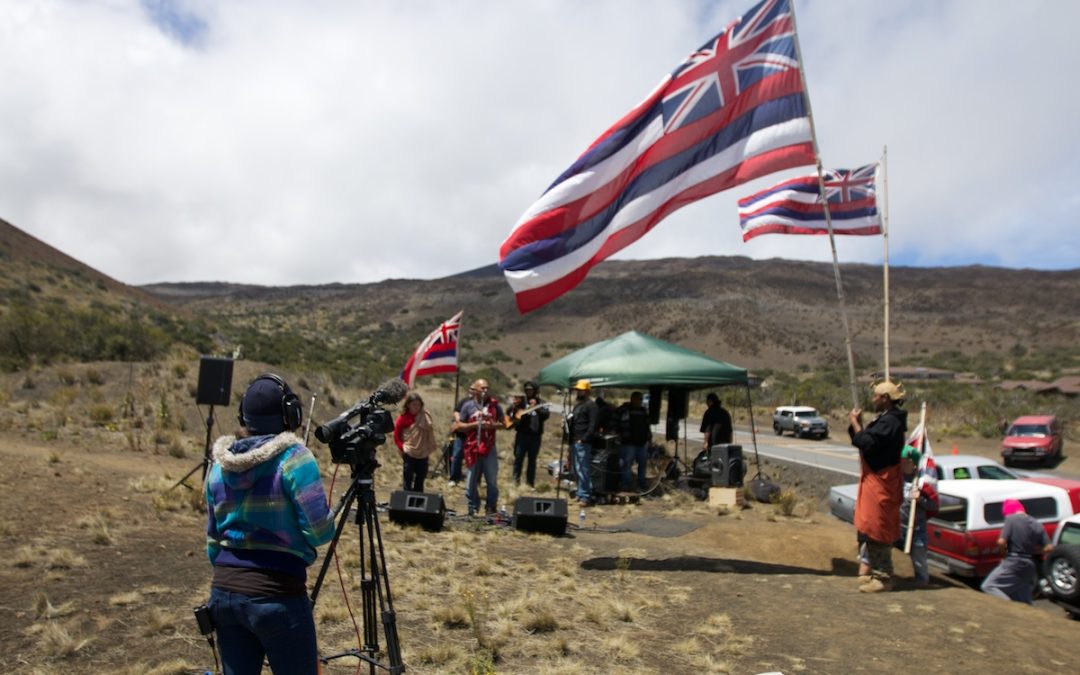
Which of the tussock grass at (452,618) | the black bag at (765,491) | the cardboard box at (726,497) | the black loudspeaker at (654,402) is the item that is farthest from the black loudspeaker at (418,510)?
the black loudspeaker at (654,402)

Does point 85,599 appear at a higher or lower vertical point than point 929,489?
lower

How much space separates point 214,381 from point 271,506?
8.68m

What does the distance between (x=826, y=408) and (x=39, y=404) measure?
35688 millimetres

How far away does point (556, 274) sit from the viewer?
8297 mm

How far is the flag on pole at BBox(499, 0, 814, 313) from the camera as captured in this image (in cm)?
802

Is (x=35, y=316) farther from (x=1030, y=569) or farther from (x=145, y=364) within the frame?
(x=1030, y=569)

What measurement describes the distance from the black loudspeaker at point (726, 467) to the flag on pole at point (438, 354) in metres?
4.93

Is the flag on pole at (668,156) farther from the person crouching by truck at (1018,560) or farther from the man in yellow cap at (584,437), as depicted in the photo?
the person crouching by truck at (1018,560)

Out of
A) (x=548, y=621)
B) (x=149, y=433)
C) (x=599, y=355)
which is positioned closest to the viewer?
(x=548, y=621)

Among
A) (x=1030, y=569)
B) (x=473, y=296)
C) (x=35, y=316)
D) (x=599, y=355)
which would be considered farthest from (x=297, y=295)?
(x=1030, y=569)

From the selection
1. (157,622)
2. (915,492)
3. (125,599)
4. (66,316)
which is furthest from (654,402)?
(66,316)

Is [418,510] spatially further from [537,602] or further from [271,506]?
[271,506]

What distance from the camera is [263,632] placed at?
9.14ft

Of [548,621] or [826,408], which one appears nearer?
[548,621]
